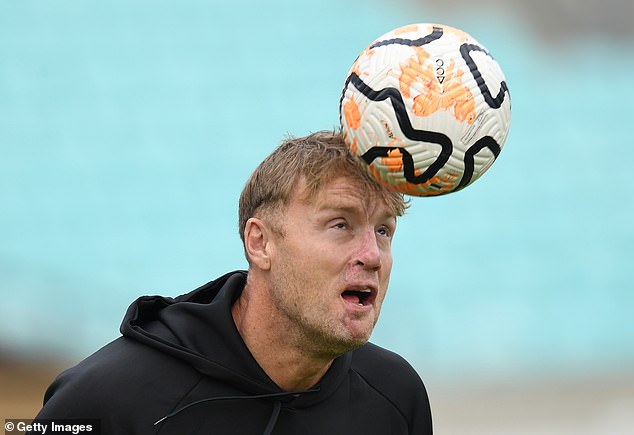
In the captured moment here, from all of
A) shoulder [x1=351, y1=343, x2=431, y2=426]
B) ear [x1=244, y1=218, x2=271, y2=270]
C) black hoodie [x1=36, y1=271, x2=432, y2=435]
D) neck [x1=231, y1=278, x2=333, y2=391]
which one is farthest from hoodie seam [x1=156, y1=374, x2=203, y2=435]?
shoulder [x1=351, y1=343, x2=431, y2=426]

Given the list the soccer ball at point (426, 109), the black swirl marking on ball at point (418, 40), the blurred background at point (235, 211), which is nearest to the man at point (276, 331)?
the soccer ball at point (426, 109)

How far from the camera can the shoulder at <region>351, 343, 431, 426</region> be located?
4145 mm

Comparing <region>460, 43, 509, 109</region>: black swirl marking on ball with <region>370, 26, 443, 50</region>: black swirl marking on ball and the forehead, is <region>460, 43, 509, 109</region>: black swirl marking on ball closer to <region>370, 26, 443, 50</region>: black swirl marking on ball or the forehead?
<region>370, 26, 443, 50</region>: black swirl marking on ball

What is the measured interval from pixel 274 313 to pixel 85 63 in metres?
6.10

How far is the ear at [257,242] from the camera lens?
3.83m

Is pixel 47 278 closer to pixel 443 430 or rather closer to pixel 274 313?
pixel 443 430

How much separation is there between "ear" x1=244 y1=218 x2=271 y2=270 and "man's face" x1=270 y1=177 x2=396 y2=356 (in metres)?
0.06

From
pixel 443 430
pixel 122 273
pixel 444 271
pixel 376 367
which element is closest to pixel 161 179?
pixel 122 273

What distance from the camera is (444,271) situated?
9.41 m

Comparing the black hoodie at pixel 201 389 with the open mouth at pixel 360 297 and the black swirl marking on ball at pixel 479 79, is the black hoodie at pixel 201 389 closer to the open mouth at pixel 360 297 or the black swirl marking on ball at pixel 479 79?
the open mouth at pixel 360 297

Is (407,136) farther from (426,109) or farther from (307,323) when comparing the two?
(307,323)

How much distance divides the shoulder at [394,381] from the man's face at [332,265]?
50cm

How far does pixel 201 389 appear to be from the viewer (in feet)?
12.2

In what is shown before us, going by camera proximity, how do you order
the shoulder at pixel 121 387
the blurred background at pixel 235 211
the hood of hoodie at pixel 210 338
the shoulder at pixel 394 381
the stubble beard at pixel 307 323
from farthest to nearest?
the blurred background at pixel 235 211
the shoulder at pixel 394 381
the hood of hoodie at pixel 210 338
the stubble beard at pixel 307 323
the shoulder at pixel 121 387
